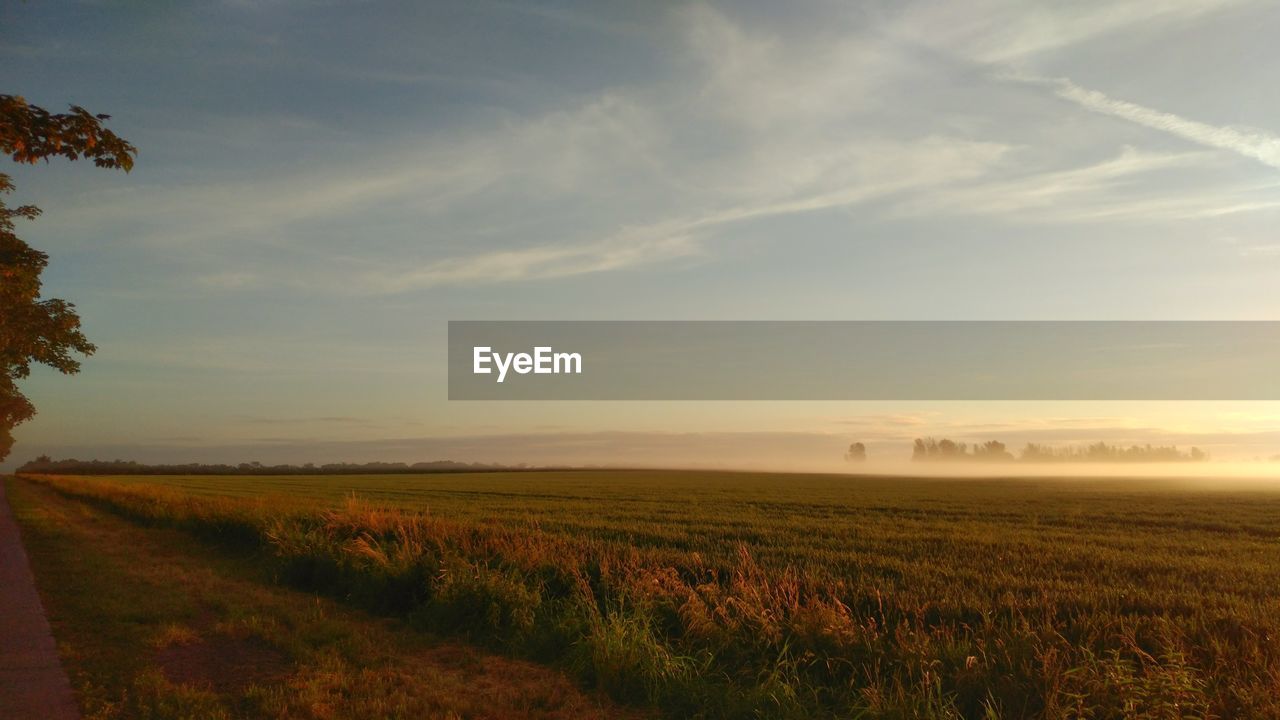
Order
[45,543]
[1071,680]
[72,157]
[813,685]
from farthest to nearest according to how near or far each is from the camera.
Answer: [45,543], [72,157], [813,685], [1071,680]

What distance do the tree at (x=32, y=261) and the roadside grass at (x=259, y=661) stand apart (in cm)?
579

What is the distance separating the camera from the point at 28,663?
8.17 meters

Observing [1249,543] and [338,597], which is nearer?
[338,597]

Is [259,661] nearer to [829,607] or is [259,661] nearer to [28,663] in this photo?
[28,663]

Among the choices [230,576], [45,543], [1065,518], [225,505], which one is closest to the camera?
[230,576]

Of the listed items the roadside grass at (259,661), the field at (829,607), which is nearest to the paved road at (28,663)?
the roadside grass at (259,661)

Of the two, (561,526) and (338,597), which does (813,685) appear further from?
(561,526)

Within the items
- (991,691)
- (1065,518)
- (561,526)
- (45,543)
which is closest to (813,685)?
(991,691)

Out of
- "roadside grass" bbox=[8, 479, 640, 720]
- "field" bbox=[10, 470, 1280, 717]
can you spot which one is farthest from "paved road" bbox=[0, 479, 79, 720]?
"field" bbox=[10, 470, 1280, 717]

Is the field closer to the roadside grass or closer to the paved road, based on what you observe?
the roadside grass

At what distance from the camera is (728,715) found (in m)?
7.00

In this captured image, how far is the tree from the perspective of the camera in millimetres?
8195

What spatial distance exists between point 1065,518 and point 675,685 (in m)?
27.4

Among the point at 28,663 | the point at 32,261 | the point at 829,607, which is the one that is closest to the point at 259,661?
the point at 28,663
